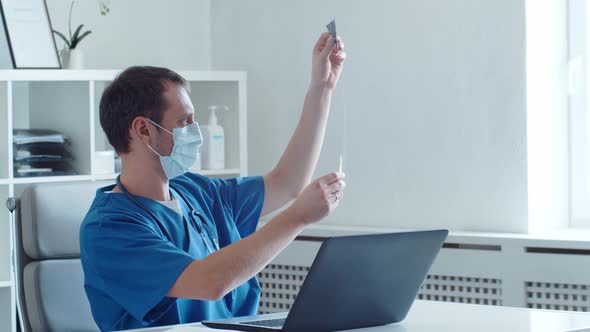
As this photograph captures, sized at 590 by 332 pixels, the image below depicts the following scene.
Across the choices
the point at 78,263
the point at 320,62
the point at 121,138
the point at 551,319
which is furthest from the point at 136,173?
the point at 551,319

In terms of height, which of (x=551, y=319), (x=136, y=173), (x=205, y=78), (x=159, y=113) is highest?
(x=205, y=78)

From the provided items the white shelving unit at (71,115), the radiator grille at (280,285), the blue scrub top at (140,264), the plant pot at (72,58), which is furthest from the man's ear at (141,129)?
the radiator grille at (280,285)

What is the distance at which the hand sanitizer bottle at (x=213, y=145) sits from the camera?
3.52 m

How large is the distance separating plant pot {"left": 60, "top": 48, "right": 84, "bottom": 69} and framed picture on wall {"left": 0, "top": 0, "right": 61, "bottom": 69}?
A: 62mm

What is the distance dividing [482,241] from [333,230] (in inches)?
22.2

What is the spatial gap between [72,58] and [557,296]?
5.77ft

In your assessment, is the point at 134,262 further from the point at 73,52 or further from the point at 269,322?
the point at 73,52

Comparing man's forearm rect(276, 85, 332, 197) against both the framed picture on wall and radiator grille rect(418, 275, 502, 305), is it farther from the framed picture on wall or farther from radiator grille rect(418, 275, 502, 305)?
the framed picture on wall

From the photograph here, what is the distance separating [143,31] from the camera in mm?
3695

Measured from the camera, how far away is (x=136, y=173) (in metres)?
2.00

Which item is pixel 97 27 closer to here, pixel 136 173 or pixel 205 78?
pixel 205 78

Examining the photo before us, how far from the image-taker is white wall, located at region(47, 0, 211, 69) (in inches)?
139

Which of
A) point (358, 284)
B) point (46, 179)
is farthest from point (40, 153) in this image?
point (358, 284)

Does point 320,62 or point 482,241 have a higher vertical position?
point 320,62
